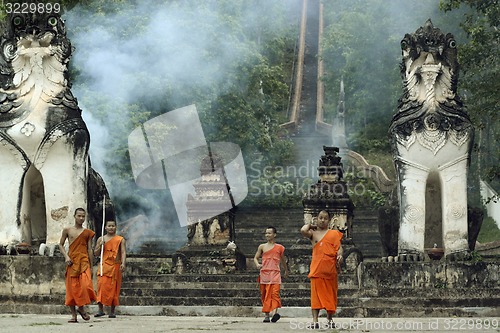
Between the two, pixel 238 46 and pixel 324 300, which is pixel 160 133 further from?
pixel 324 300

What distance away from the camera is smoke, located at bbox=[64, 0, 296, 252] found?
24.9 m

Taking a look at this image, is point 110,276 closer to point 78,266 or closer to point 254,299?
point 78,266

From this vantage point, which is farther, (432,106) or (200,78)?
(200,78)

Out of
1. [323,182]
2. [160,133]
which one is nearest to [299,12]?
[160,133]

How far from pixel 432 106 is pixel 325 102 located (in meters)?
34.2

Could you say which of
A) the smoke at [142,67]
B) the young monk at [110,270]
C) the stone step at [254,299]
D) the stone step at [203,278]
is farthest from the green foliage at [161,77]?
the young monk at [110,270]

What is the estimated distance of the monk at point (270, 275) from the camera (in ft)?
44.2

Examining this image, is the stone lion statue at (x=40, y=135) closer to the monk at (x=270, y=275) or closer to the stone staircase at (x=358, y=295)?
the stone staircase at (x=358, y=295)

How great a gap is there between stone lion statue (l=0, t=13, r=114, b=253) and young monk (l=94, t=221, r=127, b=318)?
118 centimetres

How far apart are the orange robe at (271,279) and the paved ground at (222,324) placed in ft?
0.78

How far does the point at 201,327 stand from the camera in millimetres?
11914

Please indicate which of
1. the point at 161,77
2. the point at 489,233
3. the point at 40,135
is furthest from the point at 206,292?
the point at 489,233

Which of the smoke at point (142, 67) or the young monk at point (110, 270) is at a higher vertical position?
→ the smoke at point (142, 67)

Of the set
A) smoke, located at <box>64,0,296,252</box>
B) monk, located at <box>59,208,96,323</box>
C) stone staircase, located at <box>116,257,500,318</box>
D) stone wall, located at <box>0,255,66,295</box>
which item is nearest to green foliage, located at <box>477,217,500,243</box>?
smoke, located at <box>64,0,296,252</box>
